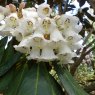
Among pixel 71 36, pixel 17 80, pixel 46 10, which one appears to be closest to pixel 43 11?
pixel 46 10

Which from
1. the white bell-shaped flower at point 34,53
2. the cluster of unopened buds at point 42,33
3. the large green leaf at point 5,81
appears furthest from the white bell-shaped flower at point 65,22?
the large green leaf at point 5,81

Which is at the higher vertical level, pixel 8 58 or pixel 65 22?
pixel 65 22

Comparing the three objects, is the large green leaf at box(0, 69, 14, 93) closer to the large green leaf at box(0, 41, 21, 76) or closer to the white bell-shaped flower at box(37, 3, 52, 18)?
the large green leaf at box(0, 41, 21, 76)

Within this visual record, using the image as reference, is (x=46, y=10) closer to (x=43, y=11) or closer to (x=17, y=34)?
(x=43, y=11)

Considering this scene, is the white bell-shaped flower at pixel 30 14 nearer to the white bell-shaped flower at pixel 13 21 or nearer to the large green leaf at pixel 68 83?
the white bell-shaped flower at pixel 13 21

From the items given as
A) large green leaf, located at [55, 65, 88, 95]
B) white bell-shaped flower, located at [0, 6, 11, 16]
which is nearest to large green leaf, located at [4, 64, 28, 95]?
large green leaf, located at [55, 65, 88, 95]
